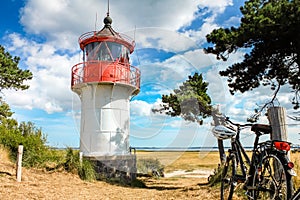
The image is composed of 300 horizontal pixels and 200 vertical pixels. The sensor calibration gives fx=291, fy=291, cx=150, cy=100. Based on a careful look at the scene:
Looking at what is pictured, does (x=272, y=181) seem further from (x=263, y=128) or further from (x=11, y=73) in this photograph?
(x=11, y=73)

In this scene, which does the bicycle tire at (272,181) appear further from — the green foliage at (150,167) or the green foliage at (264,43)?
the green foliage at (150,167)

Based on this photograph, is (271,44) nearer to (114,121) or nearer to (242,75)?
(242,75)

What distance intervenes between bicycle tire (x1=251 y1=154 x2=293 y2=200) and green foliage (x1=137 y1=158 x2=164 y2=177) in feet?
38.2

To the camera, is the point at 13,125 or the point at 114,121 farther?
the point at 13,125

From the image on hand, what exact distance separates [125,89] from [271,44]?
5.79 metres

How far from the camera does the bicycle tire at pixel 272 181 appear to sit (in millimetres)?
3361

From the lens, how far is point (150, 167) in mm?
16641

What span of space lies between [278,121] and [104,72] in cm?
724

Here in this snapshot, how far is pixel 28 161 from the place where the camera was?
10461 mm

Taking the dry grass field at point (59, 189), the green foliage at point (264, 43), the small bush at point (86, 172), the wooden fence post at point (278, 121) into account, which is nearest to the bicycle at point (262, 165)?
the wooden fence post at point (278, 121)

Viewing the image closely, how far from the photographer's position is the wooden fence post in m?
5.32

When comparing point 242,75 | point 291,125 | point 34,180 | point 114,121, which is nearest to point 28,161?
point 34,180

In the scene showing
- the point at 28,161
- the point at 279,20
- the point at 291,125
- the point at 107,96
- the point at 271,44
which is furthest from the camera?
the point at 107,96

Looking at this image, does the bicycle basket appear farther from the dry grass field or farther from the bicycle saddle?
the dry grass field
